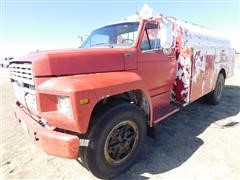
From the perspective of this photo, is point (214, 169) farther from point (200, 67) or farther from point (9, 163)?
point (9, 163)

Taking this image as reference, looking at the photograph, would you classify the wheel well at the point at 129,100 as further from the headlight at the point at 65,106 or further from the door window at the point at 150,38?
the door window at the point at 150,38

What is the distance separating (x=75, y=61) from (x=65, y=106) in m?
0.63

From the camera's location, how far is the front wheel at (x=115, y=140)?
282 cm

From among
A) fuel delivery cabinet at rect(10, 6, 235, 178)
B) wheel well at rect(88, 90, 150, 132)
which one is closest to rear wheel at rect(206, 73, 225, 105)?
fuel delivery cabinet at rect(10, 6, 235, 178)

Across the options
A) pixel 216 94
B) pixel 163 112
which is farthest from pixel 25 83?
pixel 216 94

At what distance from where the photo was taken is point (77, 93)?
8.16 ft

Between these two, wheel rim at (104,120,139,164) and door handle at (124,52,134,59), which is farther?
door handle at (124,52,134,59)

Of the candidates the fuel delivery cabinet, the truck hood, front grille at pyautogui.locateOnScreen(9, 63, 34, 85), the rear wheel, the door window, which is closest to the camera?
the fuel delivery cabinet

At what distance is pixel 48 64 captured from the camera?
109 inches

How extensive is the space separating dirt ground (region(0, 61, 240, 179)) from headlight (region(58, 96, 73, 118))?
3.65ft

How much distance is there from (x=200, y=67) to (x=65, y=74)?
3.48 metres

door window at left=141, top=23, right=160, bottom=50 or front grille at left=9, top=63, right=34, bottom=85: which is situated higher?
door window at left=141, top=23, right=160, bottom=50

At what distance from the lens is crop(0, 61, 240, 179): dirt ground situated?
3.26 metres

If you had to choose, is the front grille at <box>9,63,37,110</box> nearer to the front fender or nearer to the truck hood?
the truck hood
